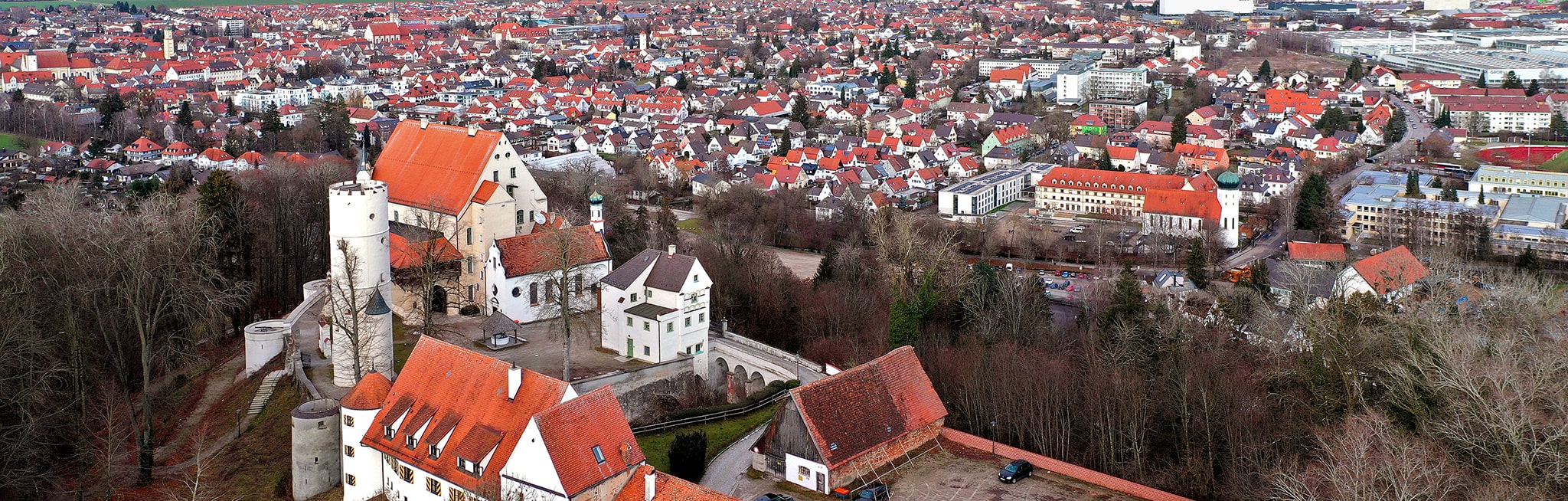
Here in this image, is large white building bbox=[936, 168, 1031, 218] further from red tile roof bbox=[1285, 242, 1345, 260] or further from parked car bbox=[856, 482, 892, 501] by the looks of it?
parked car bbox=[856, 482, 892, 501]

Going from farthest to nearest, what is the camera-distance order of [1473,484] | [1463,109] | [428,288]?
[1463,109] → [428,288] → [1473,484]

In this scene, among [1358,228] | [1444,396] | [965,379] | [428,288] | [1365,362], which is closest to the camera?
[1444,396]

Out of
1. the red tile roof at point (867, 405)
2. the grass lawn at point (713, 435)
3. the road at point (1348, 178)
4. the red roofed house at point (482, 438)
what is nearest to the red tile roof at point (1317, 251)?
the road at point (1348, 178)

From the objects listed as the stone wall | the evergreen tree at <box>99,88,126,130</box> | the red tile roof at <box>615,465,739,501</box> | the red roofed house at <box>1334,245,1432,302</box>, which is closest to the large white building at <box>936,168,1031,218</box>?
the red roofed house at <box>1334,245,1432,302</box>

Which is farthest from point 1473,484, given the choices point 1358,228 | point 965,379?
point 1358,228

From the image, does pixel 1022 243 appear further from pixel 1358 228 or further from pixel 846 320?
pixel 846 320

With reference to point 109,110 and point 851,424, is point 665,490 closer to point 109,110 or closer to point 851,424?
point 851,424
